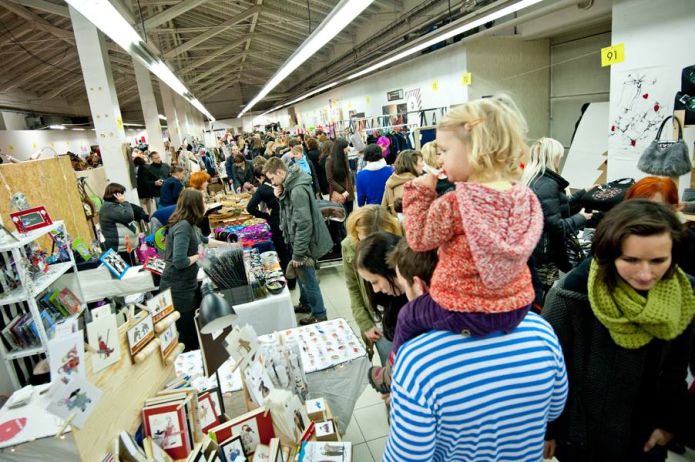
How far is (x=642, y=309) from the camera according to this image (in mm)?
1366

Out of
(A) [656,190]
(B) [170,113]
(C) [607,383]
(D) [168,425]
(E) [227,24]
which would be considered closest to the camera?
(C) [607,383]

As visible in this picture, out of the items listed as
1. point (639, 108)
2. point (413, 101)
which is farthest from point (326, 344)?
point (413, 101)

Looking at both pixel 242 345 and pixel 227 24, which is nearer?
pixel 242 345

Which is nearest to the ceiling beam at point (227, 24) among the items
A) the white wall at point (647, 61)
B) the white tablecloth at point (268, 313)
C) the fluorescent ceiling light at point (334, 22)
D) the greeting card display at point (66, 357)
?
the fluorescent ceiling light at point (334, 22)

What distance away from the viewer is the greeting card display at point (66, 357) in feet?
3.79

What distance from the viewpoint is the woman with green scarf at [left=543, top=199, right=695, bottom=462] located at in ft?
4.50

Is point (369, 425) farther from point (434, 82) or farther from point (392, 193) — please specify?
point (434, 82)

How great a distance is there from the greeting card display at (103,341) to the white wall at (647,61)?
6141 mm

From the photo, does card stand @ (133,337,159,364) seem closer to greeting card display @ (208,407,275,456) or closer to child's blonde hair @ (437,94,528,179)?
greeting card display @ (208,407,275,456)

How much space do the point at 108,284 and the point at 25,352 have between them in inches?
51.0

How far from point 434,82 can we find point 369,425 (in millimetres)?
9296

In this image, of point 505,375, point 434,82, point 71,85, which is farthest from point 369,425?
point 71,85

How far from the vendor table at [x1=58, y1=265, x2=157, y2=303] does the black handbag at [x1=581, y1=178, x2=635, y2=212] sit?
4058mm

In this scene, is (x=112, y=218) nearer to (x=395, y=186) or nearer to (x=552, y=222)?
(x=395, y=186)
